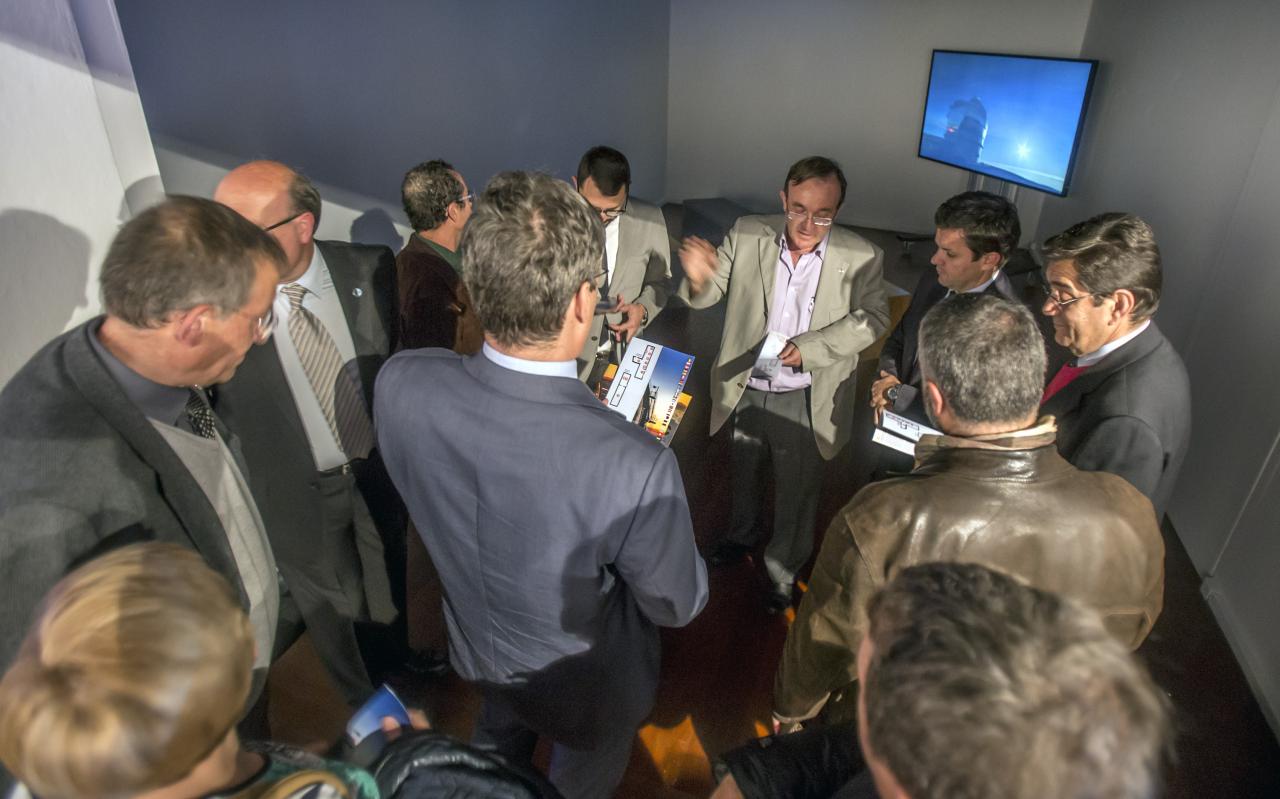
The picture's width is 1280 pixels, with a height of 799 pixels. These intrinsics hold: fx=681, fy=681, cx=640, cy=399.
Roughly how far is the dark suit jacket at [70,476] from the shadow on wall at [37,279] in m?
0.61

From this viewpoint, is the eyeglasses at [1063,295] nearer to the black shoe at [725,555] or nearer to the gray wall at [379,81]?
the black shoe at [725,555]

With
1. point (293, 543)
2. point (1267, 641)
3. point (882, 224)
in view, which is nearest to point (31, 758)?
point (293, 543)

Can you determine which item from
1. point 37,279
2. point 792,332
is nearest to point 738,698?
point 792,332

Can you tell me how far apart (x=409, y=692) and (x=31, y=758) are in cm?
190

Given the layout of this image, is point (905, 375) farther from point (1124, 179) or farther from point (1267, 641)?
point (1124, 179)

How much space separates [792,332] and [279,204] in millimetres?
1743

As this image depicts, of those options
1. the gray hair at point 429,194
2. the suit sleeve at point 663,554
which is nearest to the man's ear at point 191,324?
the suit sleeve at point 663,554

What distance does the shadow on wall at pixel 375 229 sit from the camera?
3.77 metres

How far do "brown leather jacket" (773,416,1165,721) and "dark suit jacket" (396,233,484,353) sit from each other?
4.99ft

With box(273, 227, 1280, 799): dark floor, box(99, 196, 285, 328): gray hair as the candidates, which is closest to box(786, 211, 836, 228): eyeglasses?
box(273, 227, 1280, 799): dark floor

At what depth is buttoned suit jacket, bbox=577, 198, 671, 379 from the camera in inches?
116

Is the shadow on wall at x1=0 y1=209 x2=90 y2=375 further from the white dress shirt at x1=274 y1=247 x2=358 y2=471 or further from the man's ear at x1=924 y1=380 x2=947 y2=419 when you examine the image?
the man's ear at x1=924 y1=380 x2=947 y2=419

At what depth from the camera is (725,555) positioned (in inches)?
118

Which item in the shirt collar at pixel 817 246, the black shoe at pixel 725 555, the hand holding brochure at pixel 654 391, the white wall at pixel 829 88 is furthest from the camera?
the white wall at pixel 829 88
